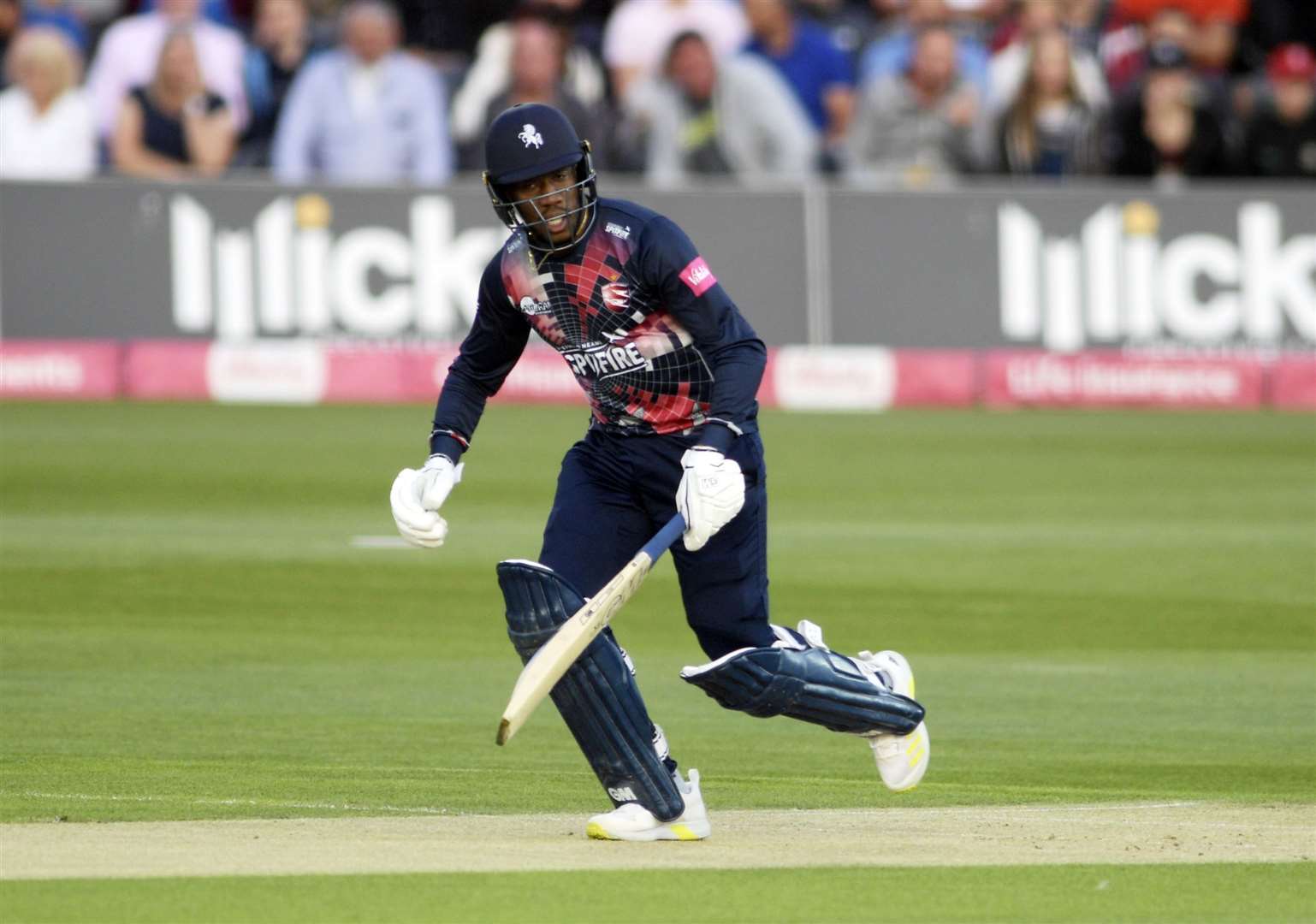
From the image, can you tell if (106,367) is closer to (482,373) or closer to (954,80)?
(954,80)

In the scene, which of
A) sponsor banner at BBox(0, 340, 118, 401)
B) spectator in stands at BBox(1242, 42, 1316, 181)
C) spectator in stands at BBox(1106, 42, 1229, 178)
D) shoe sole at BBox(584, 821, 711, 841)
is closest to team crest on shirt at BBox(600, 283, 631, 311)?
shoe sole at BBox(584, 821, 711, 841)

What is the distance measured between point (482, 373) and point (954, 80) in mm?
12104

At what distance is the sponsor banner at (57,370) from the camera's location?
16812 mm

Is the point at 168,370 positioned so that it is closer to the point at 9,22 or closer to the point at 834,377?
the point at 9,22

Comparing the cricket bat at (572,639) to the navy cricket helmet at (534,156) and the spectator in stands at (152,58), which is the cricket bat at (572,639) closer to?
the navy cricket helmet at (534,156)

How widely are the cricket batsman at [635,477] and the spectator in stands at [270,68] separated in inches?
480

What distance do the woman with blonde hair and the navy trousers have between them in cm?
1168

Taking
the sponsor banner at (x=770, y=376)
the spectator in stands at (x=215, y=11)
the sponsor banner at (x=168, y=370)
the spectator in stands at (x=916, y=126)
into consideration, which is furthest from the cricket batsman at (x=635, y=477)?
the spectator in stands at (x=215, y=11)

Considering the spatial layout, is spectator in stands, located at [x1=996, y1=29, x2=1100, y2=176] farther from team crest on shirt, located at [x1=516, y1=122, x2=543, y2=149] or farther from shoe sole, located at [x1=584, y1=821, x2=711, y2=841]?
shoe sole, located at [x1=584, y1=821, x2=711, y2=841]

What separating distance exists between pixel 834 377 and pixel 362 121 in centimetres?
368

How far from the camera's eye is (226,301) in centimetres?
1672

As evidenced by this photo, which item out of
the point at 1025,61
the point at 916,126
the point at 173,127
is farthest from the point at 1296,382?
the point at 173,127

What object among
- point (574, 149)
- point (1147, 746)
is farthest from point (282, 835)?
point (1147, 746)

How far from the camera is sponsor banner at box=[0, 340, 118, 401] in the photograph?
16.8 m
